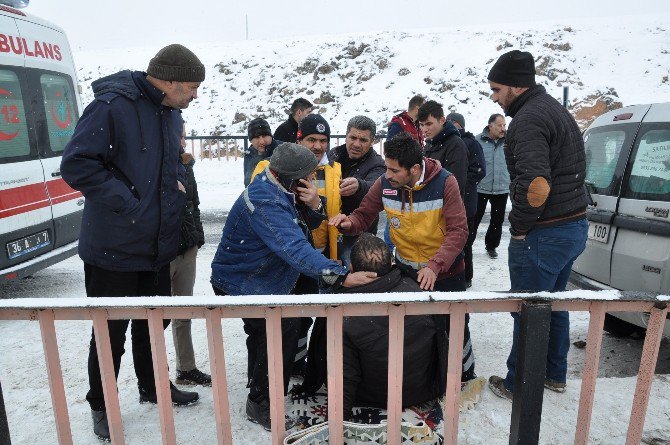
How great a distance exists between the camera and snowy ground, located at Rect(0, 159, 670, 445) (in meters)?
2.61

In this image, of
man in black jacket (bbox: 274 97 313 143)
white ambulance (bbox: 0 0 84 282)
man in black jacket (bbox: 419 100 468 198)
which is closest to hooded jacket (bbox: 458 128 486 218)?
man in black jacket (bbox: 419 100 468 198)

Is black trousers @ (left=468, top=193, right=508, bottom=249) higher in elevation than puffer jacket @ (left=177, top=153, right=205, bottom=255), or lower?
lower

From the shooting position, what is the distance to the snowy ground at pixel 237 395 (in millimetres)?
2609

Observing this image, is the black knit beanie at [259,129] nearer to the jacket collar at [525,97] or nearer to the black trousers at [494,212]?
the black trousers at [494,212]

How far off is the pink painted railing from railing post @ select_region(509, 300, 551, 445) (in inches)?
2.5

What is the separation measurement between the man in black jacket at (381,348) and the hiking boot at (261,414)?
40 centimetres

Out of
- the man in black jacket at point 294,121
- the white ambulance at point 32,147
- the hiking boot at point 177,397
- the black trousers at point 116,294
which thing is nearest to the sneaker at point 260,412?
the hiking boot at point 177,397

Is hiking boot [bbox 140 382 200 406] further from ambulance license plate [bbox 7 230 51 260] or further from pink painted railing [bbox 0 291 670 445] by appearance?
ambulance license plate [bbox 7 230 51 260]

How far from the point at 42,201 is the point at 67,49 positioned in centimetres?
190

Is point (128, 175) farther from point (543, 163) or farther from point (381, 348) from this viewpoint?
point (543, 163)

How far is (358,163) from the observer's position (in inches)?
146

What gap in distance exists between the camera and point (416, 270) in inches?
121

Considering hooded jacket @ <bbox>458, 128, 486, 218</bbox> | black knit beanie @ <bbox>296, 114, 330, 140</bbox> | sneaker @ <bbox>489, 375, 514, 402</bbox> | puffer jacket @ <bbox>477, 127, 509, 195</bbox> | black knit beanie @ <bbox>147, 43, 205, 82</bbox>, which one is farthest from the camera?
puffer jacket @ <bbox>477, 127, 509, 195</bbox>

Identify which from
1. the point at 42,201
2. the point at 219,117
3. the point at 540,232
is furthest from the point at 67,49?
the point at 219,117
